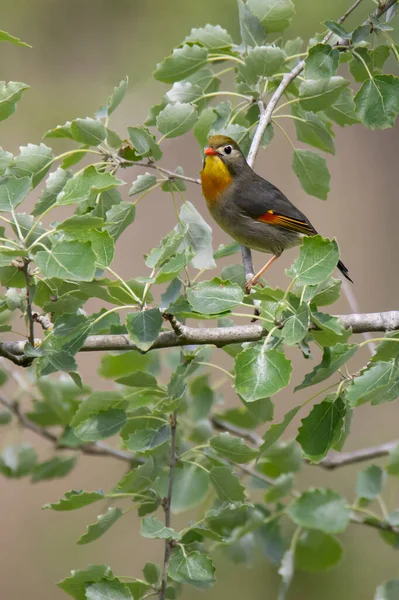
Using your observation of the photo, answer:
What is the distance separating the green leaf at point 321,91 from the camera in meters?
Answer: 1.95

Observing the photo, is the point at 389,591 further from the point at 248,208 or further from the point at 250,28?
the point at 250,28

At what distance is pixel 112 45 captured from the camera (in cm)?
782

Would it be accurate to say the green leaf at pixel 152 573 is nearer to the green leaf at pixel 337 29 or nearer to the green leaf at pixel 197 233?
the green leaf at pixel 197 233

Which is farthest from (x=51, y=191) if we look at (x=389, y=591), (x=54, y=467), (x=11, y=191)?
(x=389, y=591)

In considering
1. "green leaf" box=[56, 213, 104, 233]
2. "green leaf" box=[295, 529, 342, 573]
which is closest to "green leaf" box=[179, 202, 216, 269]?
"green leaf" box=[56, 213, 104, 233]

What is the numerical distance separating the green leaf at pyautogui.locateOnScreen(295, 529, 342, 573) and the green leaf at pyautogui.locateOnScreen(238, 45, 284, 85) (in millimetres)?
1281

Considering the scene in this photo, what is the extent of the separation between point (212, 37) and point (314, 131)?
37cm

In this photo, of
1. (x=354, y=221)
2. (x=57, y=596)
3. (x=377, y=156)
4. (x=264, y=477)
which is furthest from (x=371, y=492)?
(x=377, y=156)

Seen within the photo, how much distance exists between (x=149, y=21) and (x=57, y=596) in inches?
205

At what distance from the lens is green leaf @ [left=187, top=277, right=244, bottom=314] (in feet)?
4.83

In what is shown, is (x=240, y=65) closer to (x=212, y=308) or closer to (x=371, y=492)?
(x=212, y=308)

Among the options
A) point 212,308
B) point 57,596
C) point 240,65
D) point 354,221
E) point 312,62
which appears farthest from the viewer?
point 354,221

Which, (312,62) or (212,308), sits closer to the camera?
(212,308)

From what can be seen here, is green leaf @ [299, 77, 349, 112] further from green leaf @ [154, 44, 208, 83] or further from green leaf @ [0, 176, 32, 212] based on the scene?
green leaf @ [0, 176, 32, 212]
